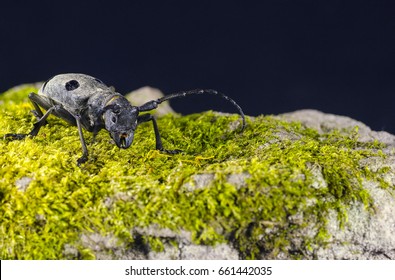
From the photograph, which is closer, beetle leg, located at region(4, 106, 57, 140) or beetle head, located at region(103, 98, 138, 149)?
beetle head, located at region(103, 98, 138, 149)

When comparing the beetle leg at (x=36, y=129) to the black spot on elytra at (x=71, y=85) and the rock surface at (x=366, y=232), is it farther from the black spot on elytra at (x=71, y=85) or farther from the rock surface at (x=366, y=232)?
the rock surface at (x=366, y=232)

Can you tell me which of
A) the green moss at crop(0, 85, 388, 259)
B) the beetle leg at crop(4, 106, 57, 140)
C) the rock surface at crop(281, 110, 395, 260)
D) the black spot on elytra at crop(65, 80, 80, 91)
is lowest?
the rock surface at crop(281, 110, 395, 260)

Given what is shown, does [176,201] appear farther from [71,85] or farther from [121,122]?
[71,85]

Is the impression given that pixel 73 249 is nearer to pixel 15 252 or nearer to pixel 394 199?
pixel 15 252

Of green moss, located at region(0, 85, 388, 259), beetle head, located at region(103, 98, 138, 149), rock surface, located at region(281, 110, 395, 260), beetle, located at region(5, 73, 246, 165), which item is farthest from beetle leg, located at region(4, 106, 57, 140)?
rock surface, located at region(281, 110, 395, 260)

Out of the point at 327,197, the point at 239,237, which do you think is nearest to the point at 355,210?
the point at 327,197

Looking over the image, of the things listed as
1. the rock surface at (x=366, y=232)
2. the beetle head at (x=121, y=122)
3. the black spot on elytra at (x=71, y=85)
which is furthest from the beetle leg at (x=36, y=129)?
the rock surface at (x=366, y=232)

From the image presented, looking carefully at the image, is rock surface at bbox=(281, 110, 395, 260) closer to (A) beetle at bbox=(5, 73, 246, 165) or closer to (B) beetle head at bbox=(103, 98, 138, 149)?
(A) beetle at bbox=(5, 73, 246, 165)

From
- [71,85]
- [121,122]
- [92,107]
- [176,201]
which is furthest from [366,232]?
[71,85]
